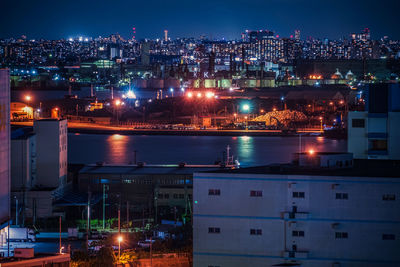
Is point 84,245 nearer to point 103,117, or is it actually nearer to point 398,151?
point 398,151

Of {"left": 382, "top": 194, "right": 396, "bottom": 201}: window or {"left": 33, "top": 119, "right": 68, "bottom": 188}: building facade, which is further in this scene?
{"left": 33, "top": 119, "right": 68, "bottom": 188}: building facade

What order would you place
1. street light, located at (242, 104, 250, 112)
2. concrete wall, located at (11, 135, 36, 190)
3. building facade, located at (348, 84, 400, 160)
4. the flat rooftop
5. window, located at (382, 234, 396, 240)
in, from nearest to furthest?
window, located at (382, 234, 396, 240)
the flat rooftop
building facade, located at (348, 84, 400, 160)
concrete wall, located at (11, 135, 36, 190)
street light, located at (242, 104, 250, 112)

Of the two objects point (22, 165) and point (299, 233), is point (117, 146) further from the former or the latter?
point (299, 233)

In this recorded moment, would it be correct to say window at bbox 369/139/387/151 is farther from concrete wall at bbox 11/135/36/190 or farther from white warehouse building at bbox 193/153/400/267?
concrete wall at bbox 11/135/36/190

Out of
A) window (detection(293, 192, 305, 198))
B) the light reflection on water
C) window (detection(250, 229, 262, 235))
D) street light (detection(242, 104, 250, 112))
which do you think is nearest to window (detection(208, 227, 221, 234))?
window (detection(250, 229, 262, 235))

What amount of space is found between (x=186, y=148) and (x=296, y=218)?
837cm

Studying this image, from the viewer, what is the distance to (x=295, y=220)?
141 inches

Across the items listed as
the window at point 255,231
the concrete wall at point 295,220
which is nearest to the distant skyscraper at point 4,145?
the concrete wall at point 295,220

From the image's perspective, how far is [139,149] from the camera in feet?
38.2

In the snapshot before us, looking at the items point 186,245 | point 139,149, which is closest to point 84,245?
point 186,245

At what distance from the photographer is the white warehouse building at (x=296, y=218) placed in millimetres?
3531

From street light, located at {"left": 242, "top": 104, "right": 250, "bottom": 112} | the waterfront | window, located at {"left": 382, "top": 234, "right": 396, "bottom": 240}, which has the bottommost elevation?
window, located at {"left": 382, "top": 234, "right": 396, "bottom": 240}

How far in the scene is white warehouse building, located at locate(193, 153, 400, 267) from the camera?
3531mm

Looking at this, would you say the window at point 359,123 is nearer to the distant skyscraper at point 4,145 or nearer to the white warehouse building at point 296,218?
the white warehouse building at point 296,218
